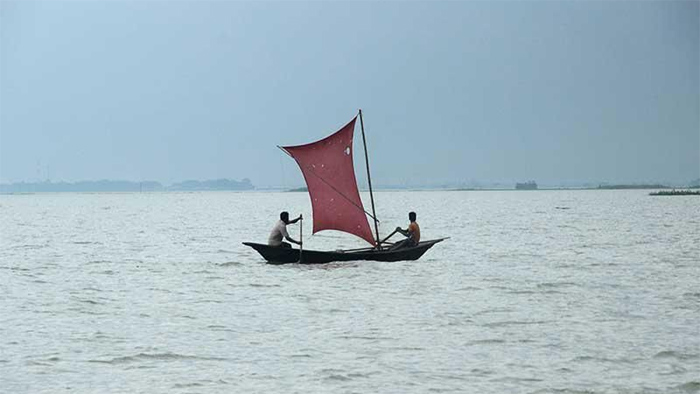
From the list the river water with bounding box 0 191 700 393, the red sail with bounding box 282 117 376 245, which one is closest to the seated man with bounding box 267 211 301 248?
the river water with bounding box 0 191 700 393

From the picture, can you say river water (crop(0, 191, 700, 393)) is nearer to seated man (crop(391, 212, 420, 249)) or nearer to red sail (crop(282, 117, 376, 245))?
seated man (crop(391, 212, 420, 249))

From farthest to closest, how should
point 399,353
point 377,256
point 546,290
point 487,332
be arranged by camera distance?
point 377,256, point 546,290, point 487,332, point 399,353

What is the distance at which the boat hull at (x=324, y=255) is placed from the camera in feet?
109

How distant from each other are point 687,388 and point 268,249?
20.0 m

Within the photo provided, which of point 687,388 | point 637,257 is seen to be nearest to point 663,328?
point 687,388

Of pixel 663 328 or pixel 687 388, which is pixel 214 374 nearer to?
pixel 687 388

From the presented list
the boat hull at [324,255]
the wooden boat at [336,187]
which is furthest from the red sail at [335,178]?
the boat hull at [324,255]

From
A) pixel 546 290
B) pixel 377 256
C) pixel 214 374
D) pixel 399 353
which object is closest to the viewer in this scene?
pixel 214 374

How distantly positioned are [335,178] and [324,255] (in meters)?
3.00

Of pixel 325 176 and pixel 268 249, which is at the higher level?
pixel 325 176

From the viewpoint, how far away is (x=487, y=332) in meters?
20.9

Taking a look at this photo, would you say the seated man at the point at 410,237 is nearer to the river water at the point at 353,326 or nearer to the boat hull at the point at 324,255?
the boat hull at the point at 324,255

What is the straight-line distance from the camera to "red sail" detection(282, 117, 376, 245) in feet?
113

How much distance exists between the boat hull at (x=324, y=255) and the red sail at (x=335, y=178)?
0.64 m
